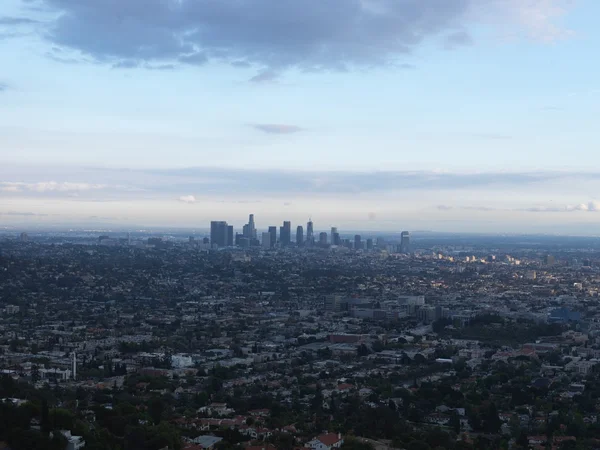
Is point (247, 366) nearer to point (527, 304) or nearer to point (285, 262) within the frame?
point (527, 304)

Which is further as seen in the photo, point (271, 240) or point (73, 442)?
point (271, 240)

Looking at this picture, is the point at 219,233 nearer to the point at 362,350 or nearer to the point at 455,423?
the point at 362,350

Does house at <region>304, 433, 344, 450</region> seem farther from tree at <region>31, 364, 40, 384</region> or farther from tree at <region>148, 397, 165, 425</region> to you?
tree at <region>31, 364, 40, 384</region>

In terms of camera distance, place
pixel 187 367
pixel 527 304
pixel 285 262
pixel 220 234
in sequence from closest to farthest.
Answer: pixel 187 367 → pixel 527 304 → pixel 285 262 → pixel 220 234

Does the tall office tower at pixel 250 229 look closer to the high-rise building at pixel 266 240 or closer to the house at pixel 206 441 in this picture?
the high-rise building at pixel 266 240

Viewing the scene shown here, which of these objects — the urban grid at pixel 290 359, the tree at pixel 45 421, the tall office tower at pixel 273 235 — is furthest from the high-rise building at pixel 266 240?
the tree at pixel 45 421

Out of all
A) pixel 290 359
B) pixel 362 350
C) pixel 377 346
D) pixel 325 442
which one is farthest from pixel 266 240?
pixel 325 442

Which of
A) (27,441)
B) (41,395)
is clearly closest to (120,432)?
(27,441)

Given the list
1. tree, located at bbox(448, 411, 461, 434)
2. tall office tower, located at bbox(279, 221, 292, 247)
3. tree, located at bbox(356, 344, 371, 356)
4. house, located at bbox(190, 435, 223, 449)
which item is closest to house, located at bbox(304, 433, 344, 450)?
house, located at bbox(190, 435, 223, 449)
